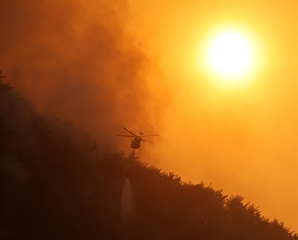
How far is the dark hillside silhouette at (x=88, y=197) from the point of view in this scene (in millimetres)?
26641

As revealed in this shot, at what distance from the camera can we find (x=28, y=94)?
53625 millimetres

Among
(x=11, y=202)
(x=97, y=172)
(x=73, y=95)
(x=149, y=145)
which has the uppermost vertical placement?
(x=149, y=145)

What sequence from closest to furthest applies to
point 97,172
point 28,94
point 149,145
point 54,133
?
point 97,172 < point 54,133 < point 28,94 < point 149,145

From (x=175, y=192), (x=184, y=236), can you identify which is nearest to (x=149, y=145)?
(x=175, y=192)

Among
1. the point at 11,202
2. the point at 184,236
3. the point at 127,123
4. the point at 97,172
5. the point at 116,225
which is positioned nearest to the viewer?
the point at 11,202

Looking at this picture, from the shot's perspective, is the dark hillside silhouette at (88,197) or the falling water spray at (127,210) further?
the falling water spray at (127,210)

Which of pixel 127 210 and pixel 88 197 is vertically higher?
pixel 127 210

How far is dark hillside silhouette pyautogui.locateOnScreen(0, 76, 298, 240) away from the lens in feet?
87.4

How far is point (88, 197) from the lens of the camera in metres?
31.0

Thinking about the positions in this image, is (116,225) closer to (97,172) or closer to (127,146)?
(97,172)

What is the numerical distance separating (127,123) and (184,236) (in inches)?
1269

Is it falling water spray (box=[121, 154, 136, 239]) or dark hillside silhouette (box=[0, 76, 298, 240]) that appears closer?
dark hillside silhouette (box=[0, 76, 298, 240])

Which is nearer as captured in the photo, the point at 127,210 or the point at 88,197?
the point at 88,197

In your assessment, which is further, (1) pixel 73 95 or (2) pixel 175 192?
(1) pixel 73 95
